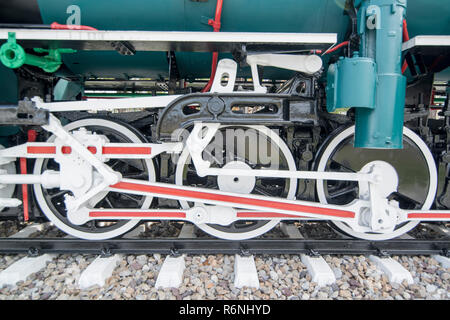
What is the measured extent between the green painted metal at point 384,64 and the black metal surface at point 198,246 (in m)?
1.00

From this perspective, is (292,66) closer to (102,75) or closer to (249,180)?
(249,180)

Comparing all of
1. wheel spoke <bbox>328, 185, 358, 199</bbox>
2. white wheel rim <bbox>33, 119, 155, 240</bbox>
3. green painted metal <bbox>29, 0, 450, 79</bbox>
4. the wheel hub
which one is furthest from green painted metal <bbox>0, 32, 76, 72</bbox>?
wheel spoke <bbox>328, 185, 358, 199</bbox>

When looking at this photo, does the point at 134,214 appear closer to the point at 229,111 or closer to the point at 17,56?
the point at 229,111

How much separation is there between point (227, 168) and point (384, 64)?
126cm

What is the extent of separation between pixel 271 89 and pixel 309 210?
1.44 metres

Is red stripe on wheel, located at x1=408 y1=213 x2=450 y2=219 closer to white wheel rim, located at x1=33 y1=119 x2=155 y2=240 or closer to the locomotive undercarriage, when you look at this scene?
the locomotive undercarriage

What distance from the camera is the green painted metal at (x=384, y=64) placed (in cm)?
165

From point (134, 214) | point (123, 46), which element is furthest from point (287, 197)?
point (123, 46)

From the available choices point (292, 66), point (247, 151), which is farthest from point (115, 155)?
point (292, 66)

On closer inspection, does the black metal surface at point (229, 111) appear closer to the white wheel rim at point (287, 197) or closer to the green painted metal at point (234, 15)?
the white wheel rim at point (287, 197)

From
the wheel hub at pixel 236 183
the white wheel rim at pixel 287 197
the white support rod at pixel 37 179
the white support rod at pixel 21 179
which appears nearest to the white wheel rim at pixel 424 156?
the white wheel rim at pixel 287 197

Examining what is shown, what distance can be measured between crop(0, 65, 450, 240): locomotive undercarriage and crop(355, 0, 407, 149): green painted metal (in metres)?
0.37

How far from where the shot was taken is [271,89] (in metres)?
2.81

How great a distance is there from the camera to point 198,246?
7.25ft
